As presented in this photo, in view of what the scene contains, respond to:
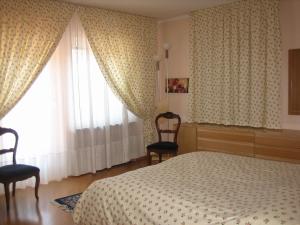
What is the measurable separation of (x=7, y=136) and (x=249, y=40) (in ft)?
11.9

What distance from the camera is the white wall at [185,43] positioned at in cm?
402

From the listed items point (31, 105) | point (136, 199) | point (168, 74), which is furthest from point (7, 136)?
point (168, 74)

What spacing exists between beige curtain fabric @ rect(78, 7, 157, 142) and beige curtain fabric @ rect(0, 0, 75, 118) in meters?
0.54

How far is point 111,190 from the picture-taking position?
2275 millimetres

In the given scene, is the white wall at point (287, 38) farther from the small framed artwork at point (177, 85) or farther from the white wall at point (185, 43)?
the small framed artwork at point (177, 85)

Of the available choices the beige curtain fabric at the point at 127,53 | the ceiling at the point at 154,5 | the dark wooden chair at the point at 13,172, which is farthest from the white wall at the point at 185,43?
the dark wooden chair at the point at 13,172

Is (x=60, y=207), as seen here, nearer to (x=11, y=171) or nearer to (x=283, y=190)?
(x=11, y=171)

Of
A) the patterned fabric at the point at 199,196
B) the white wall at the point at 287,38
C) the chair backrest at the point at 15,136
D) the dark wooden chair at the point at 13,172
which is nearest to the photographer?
the patterned fabric at the point at 199,196

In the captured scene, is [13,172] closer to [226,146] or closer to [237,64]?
[226,146]

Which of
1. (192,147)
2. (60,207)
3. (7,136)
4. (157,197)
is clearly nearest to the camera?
(157,197)

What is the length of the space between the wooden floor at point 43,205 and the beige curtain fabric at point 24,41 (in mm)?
1094

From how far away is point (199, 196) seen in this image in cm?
200

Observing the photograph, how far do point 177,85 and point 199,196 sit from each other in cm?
364

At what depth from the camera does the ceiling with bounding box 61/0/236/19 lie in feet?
14.1
